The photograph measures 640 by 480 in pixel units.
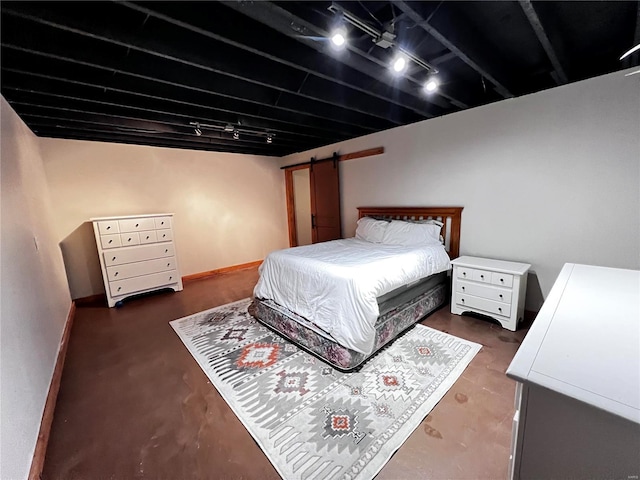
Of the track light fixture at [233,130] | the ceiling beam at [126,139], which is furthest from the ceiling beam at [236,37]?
the ceiling beam at [126,139]

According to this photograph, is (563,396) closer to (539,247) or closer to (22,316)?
(539,247)

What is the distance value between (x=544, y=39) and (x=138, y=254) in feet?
15.4

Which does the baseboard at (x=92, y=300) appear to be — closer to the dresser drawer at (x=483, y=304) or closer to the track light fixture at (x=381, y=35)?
the track light fixture at (x=381, y=35)

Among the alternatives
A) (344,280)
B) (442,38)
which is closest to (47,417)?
(344,280)

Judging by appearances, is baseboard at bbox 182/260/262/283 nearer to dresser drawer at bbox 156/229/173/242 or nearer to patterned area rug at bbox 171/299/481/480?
dresser drawer at bbox 156/229/173/242

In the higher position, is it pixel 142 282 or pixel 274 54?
pixel 274 54

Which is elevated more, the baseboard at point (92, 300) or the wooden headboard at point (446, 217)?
the wooden headboard at point (446, 217)

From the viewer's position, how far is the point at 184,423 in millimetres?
1584

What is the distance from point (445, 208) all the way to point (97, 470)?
12.0ft

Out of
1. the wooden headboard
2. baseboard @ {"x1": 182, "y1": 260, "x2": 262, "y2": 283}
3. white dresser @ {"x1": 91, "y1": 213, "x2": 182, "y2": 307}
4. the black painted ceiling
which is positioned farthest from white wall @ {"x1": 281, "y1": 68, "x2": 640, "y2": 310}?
white dresser @ {"x1": 91, "y1": 213, "x2": 182, "y2": 307}

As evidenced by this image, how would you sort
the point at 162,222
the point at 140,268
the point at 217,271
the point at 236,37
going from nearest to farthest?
the point at 236,37
the point at 140,268
the point at 162,222
the point at 217,271

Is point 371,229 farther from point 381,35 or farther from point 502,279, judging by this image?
point 381,35

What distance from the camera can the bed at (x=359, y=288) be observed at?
195cm

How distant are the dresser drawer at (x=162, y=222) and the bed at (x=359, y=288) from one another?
6.28 feet
